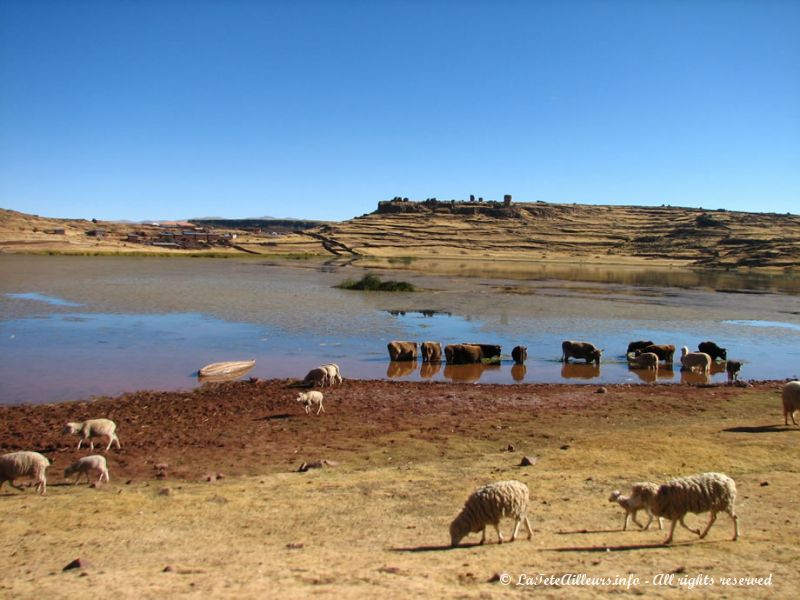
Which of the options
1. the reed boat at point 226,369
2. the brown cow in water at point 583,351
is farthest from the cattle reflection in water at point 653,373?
the reed boat at point 226,369

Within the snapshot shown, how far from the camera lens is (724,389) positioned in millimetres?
19297

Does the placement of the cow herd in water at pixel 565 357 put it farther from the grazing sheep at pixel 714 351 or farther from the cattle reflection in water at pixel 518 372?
the grazing sheep at pixel 714 351

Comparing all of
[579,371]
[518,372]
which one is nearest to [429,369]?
[518,372]

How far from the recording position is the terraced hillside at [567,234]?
10938 cm

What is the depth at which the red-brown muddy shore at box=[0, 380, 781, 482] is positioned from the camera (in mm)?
11930

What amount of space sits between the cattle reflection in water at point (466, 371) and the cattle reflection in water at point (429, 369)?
340mm

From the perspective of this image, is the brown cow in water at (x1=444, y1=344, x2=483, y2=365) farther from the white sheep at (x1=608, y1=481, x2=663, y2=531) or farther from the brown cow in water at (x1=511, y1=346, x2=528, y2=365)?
the white sheep at (x1=608, y1=481, x2=663, y2=531)

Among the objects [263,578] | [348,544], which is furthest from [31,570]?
[348,544]

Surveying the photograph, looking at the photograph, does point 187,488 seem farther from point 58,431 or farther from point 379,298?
point 379,298

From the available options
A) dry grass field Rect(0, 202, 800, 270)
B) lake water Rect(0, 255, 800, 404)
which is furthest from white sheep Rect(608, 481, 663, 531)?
dry grass field Rect(0, 202, 800, 270)

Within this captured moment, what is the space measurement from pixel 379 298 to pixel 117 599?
39.6 meters

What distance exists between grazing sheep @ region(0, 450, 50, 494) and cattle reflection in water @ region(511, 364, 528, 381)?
15.1 metres

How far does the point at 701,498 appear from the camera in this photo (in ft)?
25.2

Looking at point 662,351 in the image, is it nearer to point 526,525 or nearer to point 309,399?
point 309,399
